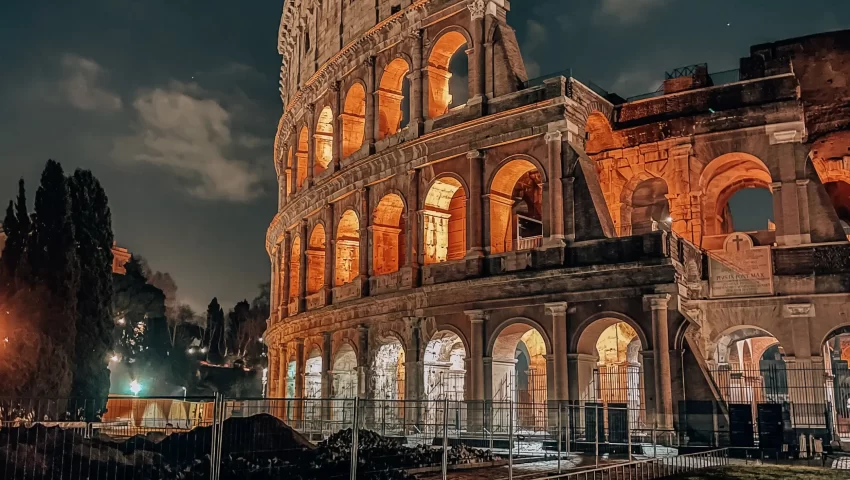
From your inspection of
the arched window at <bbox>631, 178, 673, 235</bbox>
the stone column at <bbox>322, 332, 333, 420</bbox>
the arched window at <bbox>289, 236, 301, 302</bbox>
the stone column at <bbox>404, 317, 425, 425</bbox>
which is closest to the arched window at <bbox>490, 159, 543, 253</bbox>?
the stone column at <bbox>404, 317, 425, 425</bbox>

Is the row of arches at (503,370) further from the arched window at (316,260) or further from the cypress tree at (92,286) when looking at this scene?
the cypress tree at (92,286)

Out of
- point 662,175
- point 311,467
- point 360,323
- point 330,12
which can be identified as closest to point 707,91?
point 662,175

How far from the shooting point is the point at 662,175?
83.3 feet

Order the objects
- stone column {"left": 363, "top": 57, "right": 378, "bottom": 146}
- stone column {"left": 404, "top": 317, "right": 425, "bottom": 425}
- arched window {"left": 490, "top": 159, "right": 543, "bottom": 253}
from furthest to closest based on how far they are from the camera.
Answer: stone column {"left": 363, "top": 57, "right": 378, "bottom": 146} → stone column {"left": 404, "top": 317, "right": 425, "bottom": 425} → arched window {"left": 490, "top": 159, "right": 543, "bottom": 253}

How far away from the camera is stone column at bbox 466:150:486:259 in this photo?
24.1m

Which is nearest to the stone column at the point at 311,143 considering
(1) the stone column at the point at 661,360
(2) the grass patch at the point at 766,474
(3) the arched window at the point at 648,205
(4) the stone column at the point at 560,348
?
(3) the arched window at the point at 648,205

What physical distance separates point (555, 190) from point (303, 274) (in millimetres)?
12692

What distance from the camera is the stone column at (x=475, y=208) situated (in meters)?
24.1

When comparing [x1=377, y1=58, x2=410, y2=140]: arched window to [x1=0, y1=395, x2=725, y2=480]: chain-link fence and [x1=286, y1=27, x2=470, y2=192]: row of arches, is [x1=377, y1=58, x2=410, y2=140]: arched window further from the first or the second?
[x1=0, y1=395, x2=725, y2=480]: chain-link fence

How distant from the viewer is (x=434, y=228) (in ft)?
85.6

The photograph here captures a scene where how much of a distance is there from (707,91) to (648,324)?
819 cm

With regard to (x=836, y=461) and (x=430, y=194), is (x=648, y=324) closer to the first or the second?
(x=836, y=461)

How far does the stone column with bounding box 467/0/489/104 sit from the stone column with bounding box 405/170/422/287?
3.07 metres

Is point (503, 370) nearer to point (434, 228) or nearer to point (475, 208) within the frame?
point (475, 208)
